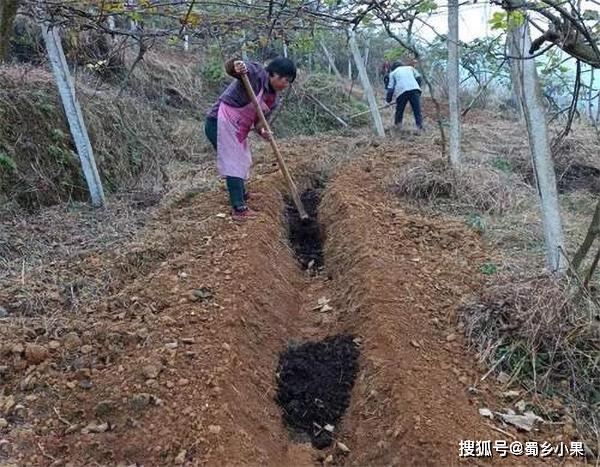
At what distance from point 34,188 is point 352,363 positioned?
11.1ft

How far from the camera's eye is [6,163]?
4812mm

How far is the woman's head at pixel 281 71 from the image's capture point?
4066mm

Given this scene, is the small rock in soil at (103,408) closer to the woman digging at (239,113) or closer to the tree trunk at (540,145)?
the woman digging at (239,113)

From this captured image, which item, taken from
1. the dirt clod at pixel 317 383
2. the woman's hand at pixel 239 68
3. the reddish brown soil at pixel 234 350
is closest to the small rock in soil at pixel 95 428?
the reddish brown soil at pixel 234 350

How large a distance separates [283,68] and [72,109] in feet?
6.54

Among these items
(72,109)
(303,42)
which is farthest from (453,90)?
(72,109)

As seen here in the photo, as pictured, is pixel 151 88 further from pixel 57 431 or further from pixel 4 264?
pixel 57 431

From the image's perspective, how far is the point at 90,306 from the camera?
321cm

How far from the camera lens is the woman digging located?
13.5 feet

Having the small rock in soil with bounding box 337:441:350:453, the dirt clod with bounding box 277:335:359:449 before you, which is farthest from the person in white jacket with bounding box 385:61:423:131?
the small rock in soil with bounding box 337:441:350:453

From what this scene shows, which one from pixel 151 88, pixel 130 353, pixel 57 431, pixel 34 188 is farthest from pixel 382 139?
pixel 57 431

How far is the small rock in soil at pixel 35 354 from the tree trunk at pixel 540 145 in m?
2.67

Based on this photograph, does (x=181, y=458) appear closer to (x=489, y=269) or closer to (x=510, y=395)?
(x=510, y=395)

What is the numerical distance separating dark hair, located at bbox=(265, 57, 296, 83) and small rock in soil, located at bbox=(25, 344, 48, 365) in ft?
8.12
